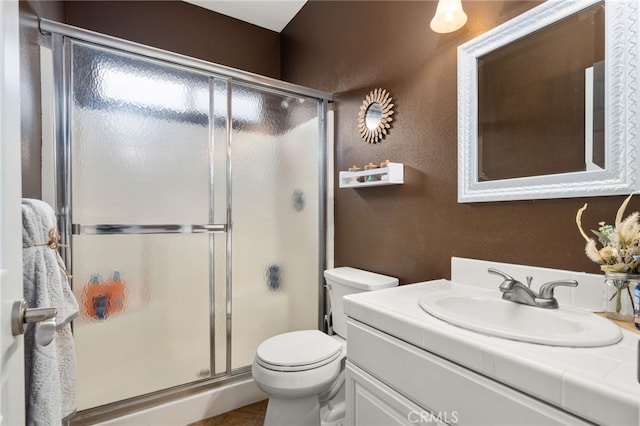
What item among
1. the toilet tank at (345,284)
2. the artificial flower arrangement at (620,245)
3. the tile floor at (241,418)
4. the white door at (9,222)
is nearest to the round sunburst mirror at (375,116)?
the toilet tank at (345,284)

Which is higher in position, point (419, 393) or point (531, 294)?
point (531, 294)

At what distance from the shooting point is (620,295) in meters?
0.89

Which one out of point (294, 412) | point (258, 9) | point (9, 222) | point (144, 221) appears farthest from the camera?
point (258, 9)

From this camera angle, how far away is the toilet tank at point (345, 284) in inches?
63.7

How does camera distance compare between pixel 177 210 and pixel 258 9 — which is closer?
pixel 177 210

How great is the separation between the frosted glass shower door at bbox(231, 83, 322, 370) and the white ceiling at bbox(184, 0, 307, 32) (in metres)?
0.87

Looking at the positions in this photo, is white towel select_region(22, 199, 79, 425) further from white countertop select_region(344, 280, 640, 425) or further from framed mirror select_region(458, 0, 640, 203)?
framed mirror select_region(458, 0, 640, 203)

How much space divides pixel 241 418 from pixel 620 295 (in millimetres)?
1862

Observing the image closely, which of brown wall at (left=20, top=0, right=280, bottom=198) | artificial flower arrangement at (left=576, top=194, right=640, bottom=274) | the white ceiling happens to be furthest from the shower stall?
artificial flower arrangement at (left=576, top=194, right=640, bottom=274)

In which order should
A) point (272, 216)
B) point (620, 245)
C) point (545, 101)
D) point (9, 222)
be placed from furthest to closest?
point (272, 216), point (545, 101), point (620, 245), point (9, 222)

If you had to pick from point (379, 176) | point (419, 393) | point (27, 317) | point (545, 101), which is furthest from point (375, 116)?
point (27, 317)

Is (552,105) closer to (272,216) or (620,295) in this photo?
(620,295)

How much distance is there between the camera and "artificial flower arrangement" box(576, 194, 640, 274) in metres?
0.86

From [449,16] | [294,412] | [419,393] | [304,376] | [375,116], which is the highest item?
[449,16]
